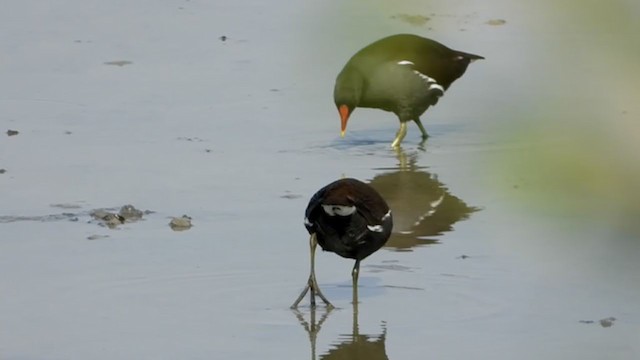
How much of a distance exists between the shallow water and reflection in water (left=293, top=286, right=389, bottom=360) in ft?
0.04

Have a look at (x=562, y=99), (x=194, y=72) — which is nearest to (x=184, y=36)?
(x=194, y=72)

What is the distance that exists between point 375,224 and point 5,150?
3.60 meters

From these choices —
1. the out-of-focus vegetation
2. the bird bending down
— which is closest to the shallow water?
the out-of-focus vegetation

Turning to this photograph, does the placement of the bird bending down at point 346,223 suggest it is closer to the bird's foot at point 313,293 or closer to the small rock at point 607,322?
the bird's foot at point 313,293

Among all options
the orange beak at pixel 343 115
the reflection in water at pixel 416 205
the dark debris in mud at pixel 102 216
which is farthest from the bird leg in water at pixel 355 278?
the orange beak at pixel 343 115

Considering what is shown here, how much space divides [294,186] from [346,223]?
2.31 meters

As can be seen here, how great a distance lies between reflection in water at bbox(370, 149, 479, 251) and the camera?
7.45 m

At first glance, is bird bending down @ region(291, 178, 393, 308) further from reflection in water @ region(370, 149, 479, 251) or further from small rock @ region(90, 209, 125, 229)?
small rock @ region(90, 209, 125, 229)

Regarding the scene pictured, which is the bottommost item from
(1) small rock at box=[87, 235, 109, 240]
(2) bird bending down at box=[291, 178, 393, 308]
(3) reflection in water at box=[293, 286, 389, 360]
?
(1) small rock at box=[87, 235, 109, 240]

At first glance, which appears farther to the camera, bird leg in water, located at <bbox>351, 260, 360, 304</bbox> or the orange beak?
the orange beak

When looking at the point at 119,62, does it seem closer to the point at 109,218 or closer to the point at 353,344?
the point at 109,218

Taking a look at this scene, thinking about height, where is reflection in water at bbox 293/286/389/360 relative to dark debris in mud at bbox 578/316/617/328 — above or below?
below

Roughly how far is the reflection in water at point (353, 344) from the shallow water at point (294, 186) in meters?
0.01

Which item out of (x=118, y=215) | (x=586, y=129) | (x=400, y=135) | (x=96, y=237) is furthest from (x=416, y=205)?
(x=586, y=129)
